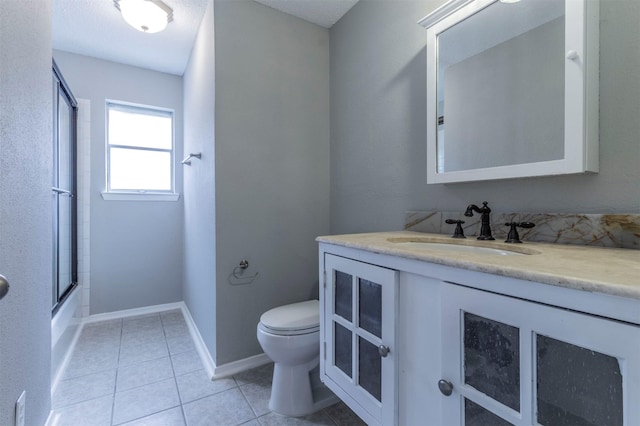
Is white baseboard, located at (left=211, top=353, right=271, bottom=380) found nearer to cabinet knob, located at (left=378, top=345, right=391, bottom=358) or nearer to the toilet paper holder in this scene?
the toilet paper holder

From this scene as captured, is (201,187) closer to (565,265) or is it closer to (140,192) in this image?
(140,192)

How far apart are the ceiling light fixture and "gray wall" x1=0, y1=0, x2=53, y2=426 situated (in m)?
0.59

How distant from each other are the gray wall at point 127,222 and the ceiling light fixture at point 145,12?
115cm

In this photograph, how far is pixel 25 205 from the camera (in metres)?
0.96

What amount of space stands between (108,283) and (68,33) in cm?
211

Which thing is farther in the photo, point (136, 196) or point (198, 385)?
point (136, 196)

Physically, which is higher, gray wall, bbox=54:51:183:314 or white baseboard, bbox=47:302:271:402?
gray wall, bbox=54:51:183:314

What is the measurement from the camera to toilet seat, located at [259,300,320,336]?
140 centimetres

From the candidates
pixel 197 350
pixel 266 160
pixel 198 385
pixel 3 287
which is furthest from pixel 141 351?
pixel 3 287

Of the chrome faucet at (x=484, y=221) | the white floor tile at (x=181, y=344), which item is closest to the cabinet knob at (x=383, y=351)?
the chrome faucet at (x=484, y=221)

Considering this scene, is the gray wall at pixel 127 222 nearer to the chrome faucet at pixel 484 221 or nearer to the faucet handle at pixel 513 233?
the chrome faucet at pixel 484 221

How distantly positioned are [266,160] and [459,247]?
4.29ft

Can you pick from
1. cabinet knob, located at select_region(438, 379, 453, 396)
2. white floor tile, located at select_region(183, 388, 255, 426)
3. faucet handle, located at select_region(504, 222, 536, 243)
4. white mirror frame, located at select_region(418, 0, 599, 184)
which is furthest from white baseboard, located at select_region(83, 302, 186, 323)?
white mirror frame, located at select_region(418, 0, 599, 184)

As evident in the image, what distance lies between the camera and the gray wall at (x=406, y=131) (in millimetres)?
850
